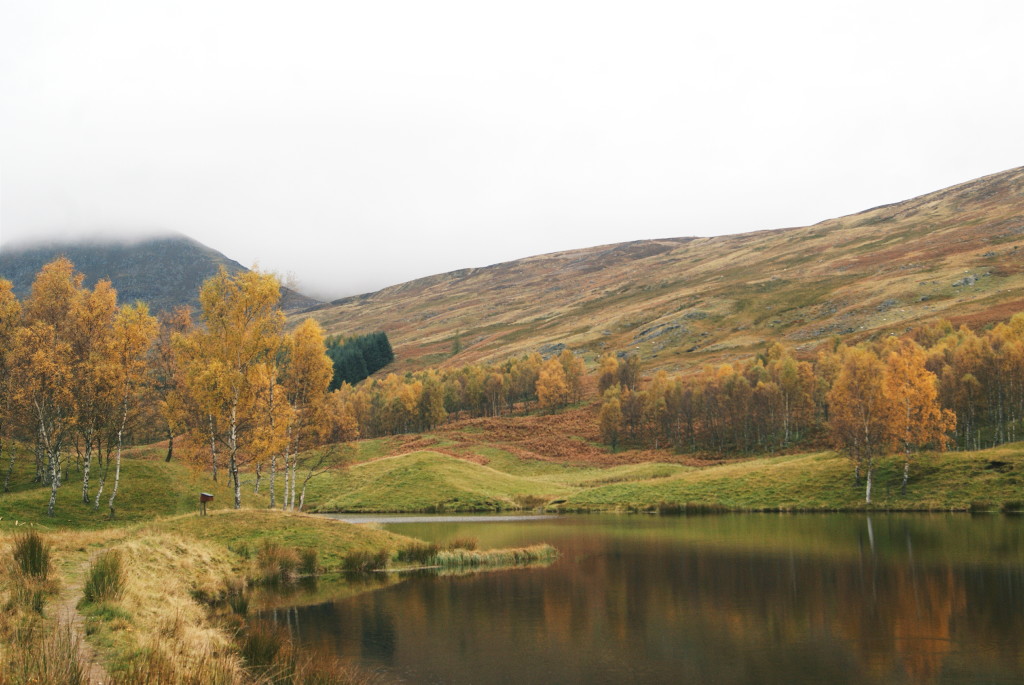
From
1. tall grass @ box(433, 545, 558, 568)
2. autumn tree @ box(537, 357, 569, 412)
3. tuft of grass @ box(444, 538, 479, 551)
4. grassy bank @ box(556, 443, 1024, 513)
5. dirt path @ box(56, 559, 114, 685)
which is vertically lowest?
grassy bank @ box(556, 443, 1024, 513)

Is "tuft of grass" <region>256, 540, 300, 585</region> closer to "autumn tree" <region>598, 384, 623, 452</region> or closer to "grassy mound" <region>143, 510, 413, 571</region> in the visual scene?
"grassy mound" <region>143, 510, 413, 571</region>

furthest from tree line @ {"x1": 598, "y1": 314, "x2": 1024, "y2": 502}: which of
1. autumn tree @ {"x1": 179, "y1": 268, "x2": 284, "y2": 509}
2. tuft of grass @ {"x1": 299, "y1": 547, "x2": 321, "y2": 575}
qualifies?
autumn tree @ {"x1": 179, "y1": 268, "x2": 284, "y2": 509}

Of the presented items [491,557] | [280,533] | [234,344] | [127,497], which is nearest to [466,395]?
[127,497]

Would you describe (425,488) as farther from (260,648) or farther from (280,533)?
(260,648)

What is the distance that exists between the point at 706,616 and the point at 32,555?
866 inches

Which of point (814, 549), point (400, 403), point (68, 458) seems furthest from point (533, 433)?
point (814, 549)

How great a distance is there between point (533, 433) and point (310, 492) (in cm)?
5371

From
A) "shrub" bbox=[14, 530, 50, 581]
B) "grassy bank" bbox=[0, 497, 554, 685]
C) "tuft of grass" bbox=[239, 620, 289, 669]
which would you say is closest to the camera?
"grassy bank" bbox=[0, 497, 554, 685]

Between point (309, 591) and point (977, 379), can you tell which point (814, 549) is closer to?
point (309, 591)

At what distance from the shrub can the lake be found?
7.74m

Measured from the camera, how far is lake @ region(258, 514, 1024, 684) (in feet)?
60.1

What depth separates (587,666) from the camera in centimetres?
1888

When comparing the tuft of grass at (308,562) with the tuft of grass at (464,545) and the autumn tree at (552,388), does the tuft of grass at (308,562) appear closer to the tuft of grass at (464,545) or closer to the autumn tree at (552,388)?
the tuft of grass at (464,545)

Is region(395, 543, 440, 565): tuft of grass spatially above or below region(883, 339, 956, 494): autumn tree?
below
